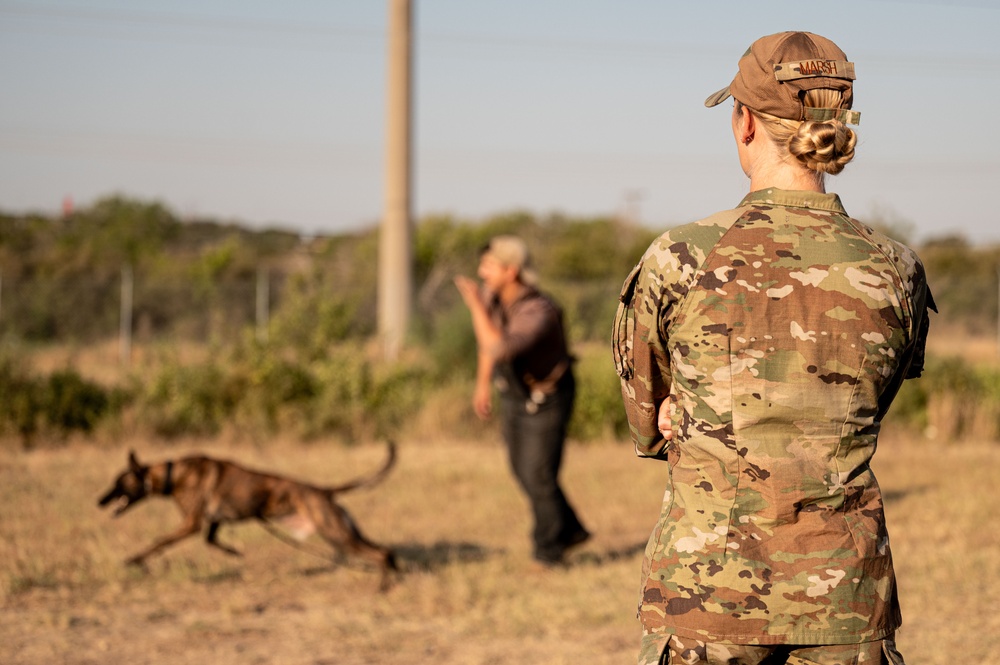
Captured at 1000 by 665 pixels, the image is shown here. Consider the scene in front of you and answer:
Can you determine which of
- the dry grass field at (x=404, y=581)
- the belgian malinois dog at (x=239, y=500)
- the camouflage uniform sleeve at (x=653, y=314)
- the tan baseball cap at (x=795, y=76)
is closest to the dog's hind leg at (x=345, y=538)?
the belgian malinois dog at (x=239, y=500)

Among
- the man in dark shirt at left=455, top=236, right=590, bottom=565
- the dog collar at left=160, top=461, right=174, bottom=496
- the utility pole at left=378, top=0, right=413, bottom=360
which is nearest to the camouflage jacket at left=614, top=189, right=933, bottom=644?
the man in dark shirt at left=455, top=236, right=590, bottom=565

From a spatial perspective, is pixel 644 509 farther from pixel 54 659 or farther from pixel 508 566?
pixel 54 659

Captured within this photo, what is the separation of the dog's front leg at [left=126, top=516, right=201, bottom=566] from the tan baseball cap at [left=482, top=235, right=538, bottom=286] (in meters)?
2.40

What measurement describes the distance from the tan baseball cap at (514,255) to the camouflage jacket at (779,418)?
4.61m

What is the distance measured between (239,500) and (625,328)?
478 cm

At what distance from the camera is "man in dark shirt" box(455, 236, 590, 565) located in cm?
677

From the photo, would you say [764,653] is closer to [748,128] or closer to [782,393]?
[782,393]

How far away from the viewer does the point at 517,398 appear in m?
6.89

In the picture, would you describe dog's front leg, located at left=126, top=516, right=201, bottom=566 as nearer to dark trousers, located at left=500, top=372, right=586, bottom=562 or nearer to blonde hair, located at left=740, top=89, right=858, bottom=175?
dark trousers, located at left=500, top=372, right=586, bottom=562

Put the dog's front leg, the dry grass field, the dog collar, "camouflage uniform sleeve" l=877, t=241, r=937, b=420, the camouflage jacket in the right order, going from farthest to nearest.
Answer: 1. the dog collar
2. the dog's front leg
3. the dry grass field
4. "camouflage uniform sleeve" l=877, t=241, r=937, b=420
5. the camouflage jacket

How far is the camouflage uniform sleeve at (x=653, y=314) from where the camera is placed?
2.23 metres

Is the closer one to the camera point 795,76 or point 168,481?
point 795,76

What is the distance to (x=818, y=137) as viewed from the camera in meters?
2.25

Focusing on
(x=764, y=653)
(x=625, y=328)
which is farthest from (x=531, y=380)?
(x=764, y=653)
